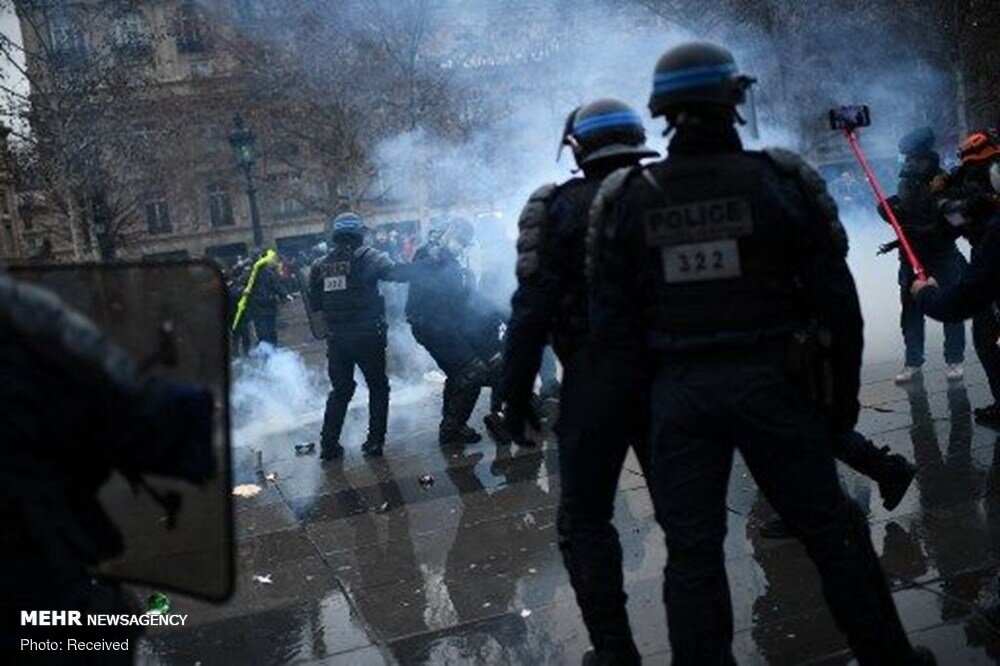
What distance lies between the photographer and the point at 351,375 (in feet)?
24.4

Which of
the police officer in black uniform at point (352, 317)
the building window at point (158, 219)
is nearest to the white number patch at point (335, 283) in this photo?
the police officer in black uniform at point (352, 317)

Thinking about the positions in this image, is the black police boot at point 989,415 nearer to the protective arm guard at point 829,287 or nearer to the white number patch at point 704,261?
the protective arm guard at point 829,287

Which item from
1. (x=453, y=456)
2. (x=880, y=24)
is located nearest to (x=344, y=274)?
(x=453, y=456)

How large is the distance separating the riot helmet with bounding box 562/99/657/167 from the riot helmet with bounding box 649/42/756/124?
1.84ft

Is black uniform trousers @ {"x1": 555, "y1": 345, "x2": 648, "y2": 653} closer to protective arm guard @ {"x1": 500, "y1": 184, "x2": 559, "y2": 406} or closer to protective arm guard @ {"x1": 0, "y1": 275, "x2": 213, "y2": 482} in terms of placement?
protective arm guard @ {"x1": 500, "y1": 184, "x2": 559, "y2": 406}

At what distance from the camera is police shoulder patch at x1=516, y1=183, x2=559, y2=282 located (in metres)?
3.19

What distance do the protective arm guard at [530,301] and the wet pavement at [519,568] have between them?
111 cm

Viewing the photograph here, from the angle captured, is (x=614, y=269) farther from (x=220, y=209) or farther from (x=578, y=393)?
(x=220, y=209)

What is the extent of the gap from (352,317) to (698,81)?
15.9ft

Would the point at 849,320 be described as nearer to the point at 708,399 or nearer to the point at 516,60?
the point at 708,399

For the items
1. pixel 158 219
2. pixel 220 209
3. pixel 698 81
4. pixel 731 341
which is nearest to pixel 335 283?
pixel 698 81

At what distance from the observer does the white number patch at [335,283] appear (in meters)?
7.31

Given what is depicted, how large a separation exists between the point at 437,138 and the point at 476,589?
67.0 feet

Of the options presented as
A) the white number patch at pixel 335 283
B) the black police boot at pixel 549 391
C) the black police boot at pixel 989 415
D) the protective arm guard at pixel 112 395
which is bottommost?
the black police boot at pixel 989 415
